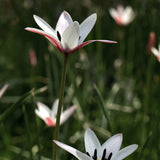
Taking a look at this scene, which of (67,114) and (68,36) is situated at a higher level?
(68,36)

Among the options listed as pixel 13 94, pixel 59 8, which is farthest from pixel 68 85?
pixel 59 8

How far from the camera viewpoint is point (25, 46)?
9.63 ft

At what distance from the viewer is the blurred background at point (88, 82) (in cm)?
169

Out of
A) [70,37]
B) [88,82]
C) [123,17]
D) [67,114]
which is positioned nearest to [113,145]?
[70,37]

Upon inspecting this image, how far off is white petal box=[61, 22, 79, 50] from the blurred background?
12.3 inches

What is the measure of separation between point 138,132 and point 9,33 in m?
1.71

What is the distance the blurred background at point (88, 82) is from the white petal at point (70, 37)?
0.31m

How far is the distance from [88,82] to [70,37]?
1267 millimetres

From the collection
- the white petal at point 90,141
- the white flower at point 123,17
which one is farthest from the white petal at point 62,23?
the white flower at point 123,17

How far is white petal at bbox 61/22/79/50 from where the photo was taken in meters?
0.86

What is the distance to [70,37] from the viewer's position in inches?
34.1

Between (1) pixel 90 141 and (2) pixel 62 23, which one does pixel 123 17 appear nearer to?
(2) pixel 62 23

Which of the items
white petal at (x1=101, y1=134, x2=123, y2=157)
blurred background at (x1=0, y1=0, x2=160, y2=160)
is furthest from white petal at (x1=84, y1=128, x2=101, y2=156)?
blurred background at (x1=0, y1=0, x2=160, y2=160)

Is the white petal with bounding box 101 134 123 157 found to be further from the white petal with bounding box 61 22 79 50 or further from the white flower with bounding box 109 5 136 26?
the white flower with bounding box 109 5 136 26
